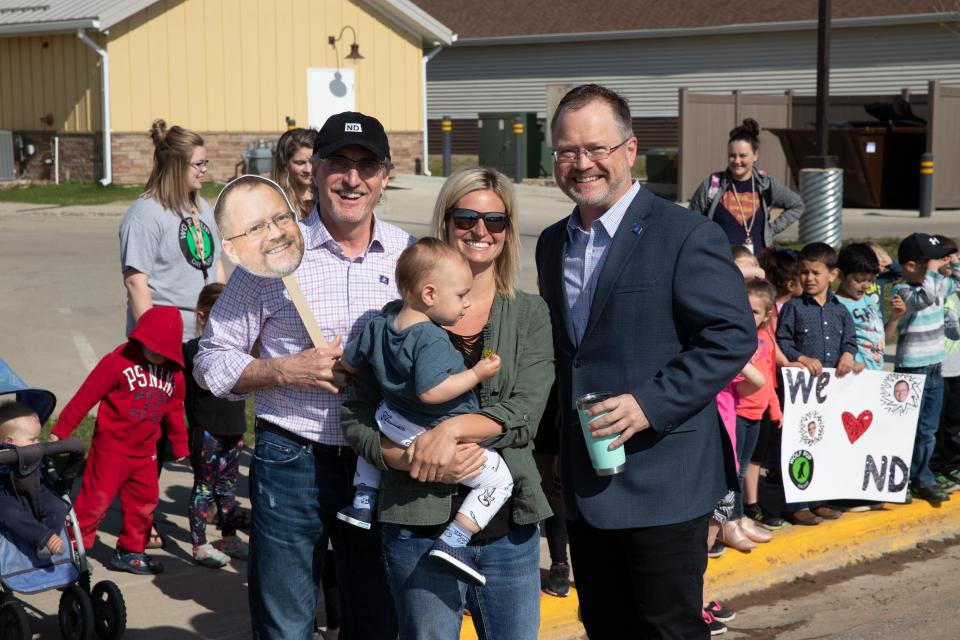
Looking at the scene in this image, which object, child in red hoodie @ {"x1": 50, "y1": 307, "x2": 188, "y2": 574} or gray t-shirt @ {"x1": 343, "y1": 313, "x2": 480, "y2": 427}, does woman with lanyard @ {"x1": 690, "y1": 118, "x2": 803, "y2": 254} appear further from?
gray t-shirt @ {"x1": 343, "y1": 313, "x2": 480, "y2": 427}

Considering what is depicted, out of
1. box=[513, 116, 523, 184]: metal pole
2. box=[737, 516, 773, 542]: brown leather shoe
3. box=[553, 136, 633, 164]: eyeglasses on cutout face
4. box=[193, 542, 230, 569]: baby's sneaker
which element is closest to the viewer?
box=[553, 136, 633, 164]: eyeglasses on cutout face

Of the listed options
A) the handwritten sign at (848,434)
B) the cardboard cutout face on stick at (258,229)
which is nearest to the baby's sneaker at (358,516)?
the cardboard cutout face on stick at (258,229)

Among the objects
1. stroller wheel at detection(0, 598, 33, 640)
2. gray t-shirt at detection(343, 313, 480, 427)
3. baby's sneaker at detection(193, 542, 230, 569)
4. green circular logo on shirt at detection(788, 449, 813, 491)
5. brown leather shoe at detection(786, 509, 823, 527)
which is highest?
gray t-shirt at detection(343, 313, 480, 427)

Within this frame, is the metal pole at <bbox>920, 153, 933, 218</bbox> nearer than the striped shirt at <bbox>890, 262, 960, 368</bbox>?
No

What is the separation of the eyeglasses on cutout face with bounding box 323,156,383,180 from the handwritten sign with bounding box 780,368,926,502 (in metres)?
3.62

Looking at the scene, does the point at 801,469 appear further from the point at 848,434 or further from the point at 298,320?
the point at 298,320

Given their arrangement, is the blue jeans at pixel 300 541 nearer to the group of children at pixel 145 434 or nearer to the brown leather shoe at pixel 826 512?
the group of children at pixel 145 434

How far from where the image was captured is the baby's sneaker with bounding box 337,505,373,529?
3644mm

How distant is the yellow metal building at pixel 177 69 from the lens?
25562 mm

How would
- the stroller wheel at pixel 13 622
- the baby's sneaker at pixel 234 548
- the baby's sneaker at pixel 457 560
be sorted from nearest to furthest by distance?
the baby's sneaker at pixel 457 560, the stroller wheel at pixel 13 622, the baby's sneaker at pixel 234 548

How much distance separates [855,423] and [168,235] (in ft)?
13.4

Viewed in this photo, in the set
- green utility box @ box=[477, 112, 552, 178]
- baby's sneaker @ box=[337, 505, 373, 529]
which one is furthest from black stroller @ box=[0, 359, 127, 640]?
green utility box @ box=[477, 112, 552, 178]

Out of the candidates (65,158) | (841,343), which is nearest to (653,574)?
(841,343)

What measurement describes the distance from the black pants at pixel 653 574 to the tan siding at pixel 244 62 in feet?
78.2
